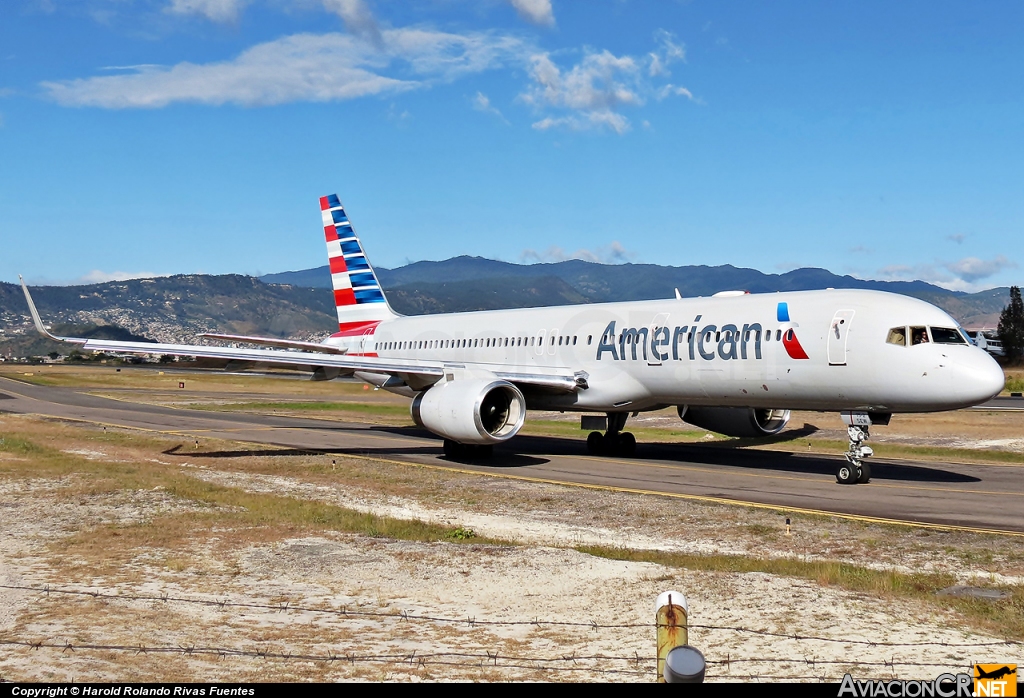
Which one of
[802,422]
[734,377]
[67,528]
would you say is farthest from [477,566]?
[802,422]

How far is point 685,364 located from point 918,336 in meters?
6.26

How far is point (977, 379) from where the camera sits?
788 inches

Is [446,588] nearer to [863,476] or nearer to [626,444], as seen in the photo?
[863,476]

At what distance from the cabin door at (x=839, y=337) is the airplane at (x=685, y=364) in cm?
3

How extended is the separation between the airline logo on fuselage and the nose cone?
142 inches

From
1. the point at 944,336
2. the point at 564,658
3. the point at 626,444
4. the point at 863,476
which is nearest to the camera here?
the point at 564,658

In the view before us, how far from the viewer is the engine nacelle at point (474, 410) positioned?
26.2 metres

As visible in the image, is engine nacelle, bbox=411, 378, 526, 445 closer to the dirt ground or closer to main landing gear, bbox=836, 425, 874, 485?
the dirt ground

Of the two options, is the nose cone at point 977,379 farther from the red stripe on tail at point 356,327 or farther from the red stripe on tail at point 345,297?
the red stripe on tail at point 345,297

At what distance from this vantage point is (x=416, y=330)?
3725cm

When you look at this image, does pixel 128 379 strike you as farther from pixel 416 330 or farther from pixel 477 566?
pixel 477 566

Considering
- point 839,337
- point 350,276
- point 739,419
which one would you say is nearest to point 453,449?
point 739,419

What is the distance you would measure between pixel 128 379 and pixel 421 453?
6630 cm

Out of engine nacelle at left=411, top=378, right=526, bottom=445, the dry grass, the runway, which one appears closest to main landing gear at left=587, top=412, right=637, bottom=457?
the runway
